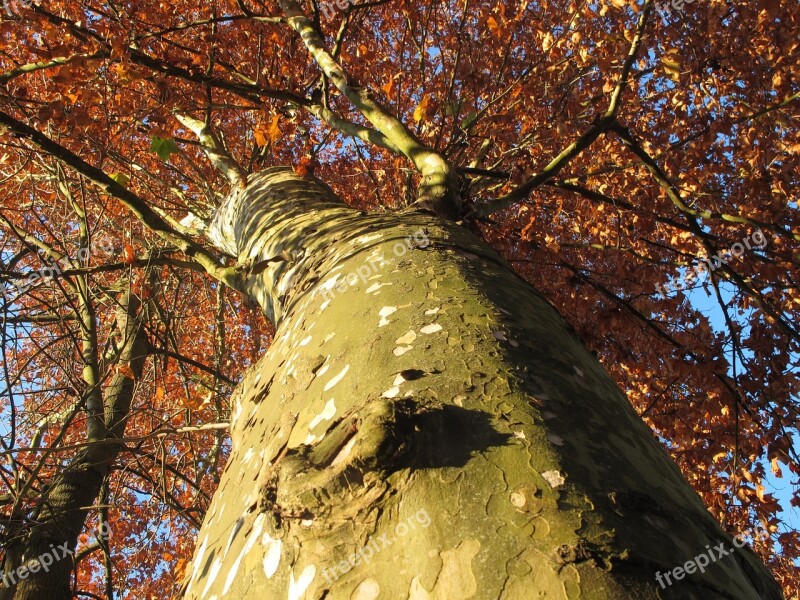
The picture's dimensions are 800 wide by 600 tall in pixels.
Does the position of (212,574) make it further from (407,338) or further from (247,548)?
(407,338)

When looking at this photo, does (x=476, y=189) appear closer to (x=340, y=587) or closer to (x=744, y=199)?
(x=744, y=199)

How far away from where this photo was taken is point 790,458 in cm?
405

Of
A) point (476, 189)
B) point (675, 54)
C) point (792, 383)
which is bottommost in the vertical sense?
point (792, 383)

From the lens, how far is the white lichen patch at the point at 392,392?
46.5 inches

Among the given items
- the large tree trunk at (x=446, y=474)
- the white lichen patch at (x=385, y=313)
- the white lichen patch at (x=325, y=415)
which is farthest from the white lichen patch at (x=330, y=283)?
the white lichen patch at (x=325, y=415)

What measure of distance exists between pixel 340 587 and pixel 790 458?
14.7ft

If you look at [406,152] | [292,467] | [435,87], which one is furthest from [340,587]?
[435,87]

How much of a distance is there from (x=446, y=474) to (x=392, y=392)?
0.98ft

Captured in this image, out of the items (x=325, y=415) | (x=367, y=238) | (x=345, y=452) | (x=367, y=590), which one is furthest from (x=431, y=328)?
(x=367, y=238)

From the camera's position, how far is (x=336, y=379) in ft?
4.45

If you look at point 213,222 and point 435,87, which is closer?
point 213,222

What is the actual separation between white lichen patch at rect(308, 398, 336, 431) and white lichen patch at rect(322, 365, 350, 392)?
76 millimetres

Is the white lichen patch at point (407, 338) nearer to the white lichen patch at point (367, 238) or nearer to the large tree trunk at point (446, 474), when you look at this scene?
the large tree trunk at point (446, 474)

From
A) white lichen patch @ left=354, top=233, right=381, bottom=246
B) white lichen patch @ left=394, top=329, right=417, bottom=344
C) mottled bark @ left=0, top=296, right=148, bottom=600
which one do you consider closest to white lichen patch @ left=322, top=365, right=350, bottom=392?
white lichen patch @ left=394, top=329, right=417, bottom=344
